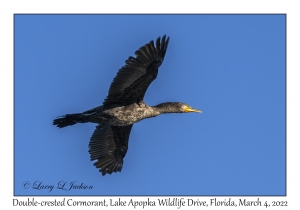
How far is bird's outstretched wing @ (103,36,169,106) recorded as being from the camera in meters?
14.1

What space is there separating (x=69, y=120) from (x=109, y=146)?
1.73 m

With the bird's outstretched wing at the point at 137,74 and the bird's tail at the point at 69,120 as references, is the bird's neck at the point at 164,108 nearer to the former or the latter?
the bird's outstretched wing at the point at 137,74

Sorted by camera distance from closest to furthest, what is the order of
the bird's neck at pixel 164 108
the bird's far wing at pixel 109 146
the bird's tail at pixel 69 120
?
the bird's tail at pixel 69 120, the bird's neck at pixel 164 108, the bird's far wing at pixel 109 146

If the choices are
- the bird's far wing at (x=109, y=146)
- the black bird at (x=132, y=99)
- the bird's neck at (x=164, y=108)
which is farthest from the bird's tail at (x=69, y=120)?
the bird's neck at (x=164, y=108)

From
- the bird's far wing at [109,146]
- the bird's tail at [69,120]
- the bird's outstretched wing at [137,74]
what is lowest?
the bird's far wing at [109,146]

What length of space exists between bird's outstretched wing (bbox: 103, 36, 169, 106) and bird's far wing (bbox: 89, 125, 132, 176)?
1.51m

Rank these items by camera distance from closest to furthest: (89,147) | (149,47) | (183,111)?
1. (149,47)
2. (183,111)
3. (89,147)

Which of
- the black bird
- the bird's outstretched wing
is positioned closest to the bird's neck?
the black bird

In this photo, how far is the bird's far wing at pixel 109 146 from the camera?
52.9 feet

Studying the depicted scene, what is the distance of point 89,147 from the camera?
16.1 meters

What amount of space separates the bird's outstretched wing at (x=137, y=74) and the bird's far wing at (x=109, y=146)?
4.95 ft
